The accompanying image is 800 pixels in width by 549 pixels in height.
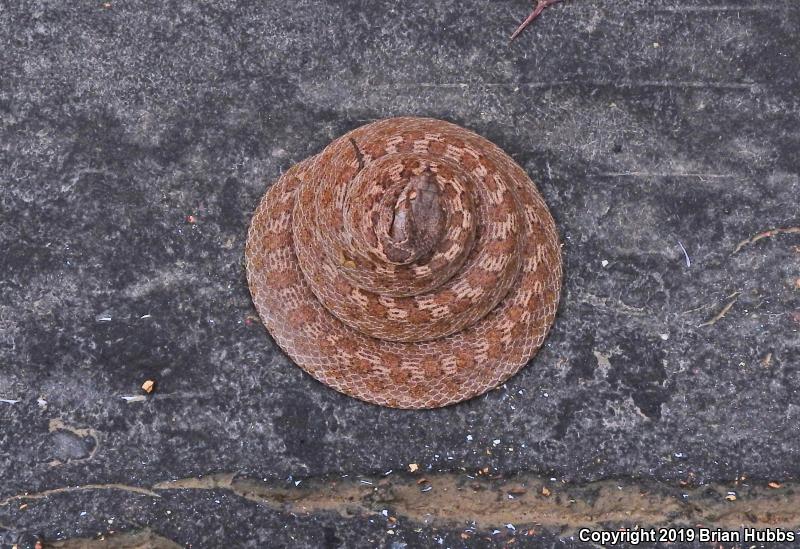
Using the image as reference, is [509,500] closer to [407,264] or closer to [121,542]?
[407,264]

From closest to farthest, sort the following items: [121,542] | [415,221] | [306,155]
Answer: [415,221] < [121,542] < [306,155]

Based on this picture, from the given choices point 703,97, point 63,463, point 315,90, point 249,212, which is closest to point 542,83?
point 703,97

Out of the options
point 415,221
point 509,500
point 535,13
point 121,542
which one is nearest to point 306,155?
point 415,221

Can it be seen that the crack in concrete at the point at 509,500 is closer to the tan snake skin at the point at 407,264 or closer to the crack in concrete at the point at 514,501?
the crack in concrete at the point at 514,501

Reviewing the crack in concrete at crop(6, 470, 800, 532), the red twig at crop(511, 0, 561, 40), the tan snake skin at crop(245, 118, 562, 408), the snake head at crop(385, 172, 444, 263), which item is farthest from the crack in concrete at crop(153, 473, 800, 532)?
the red twig at crop(511, 0, 561, 40)

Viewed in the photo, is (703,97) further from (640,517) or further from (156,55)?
(156,55)

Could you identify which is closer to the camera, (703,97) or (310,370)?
(310,370)

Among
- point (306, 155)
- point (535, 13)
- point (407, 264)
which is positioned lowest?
point (407, 264)
